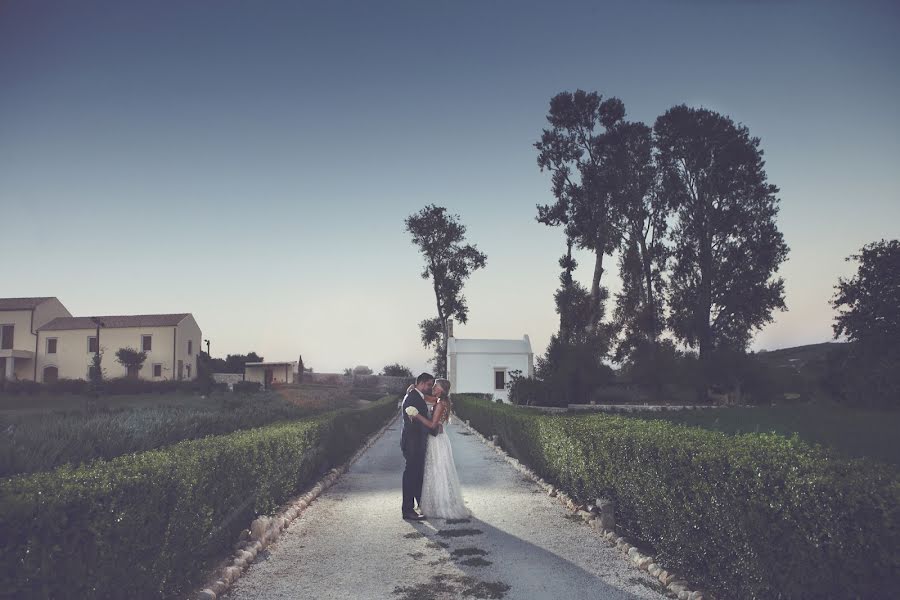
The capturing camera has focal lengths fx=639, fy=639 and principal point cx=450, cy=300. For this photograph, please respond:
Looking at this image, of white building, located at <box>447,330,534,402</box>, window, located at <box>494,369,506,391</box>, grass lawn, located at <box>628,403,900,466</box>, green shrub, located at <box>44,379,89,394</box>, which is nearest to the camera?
grass lawn, located at <box>628,403,900,466</box>

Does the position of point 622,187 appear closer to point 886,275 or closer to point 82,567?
point 886,275

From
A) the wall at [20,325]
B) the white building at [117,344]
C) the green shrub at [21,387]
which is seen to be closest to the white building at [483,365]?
the white building at [117,344]

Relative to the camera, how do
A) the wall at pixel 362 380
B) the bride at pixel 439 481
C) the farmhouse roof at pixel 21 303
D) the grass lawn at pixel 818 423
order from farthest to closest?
the wall at pixel 362 380
the farmhouse roof at pixel 21 303
the grass lawn at pixel 818 423
the bride at pixel 439 481

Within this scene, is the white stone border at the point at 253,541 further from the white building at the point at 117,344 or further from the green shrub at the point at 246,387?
the white building at the point at 117,344

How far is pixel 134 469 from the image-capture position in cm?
547

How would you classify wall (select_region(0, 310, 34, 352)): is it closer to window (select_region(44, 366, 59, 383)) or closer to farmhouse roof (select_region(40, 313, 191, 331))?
farmhouse roof (select_region(40, 313, 191, 331))

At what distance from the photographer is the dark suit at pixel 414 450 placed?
Answer: 9172 mm

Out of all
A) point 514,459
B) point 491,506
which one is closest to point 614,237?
point 514,459

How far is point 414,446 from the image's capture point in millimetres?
9352

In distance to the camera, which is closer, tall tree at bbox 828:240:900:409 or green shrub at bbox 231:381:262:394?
tall tree at bbox 828:240:900:409

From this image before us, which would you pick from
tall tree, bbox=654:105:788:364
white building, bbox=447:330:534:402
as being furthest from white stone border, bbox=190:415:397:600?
white building, bbox=447:330:534:402

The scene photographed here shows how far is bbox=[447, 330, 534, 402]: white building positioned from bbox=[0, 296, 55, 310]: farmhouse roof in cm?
3381

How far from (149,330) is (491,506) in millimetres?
49999

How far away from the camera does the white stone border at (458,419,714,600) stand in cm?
586
